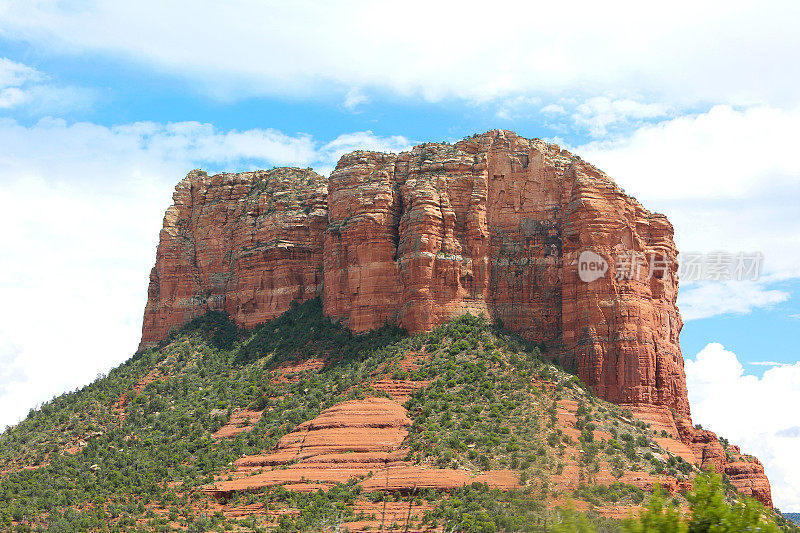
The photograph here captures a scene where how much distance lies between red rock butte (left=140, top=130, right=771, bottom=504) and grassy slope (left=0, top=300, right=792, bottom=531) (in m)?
3.67

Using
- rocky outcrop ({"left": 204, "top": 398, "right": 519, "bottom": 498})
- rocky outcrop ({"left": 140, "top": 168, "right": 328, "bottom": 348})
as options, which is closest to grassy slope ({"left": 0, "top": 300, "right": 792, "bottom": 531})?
rocky outcrop ({"left": 204, "top": 398, "right": 519, "bottom": 498})

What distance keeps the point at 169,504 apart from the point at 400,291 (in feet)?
99.1

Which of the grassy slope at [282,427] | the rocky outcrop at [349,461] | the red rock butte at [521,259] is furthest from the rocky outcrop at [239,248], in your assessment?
the rocky outcrop at [349,461]

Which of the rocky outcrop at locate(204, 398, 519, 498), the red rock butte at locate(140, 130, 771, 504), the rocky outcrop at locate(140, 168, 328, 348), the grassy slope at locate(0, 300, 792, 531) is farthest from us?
the rocky outcrop at locate(140, 168, 328, 348)

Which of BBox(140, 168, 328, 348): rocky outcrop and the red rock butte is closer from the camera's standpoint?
the red rock butte

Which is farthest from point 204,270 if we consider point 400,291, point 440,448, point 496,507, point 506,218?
point 496,507

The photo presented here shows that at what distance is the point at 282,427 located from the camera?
276ft

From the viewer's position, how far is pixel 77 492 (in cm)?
8025

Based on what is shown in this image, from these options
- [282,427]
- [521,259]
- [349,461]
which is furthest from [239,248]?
[349,461]

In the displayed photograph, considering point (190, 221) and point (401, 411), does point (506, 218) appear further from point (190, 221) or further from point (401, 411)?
point (190, 221)

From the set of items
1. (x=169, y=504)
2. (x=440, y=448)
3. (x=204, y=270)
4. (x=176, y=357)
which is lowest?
(x=169, y=504)

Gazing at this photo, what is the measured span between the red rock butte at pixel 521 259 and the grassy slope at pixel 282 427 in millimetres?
3674

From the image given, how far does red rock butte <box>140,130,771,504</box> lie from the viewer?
88.3m

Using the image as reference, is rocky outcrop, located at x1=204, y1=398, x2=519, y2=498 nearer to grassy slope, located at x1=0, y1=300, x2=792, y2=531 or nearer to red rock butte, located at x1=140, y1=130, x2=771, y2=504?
grassy slope, located at x1=0, y1=300, x2=792, y2=531
